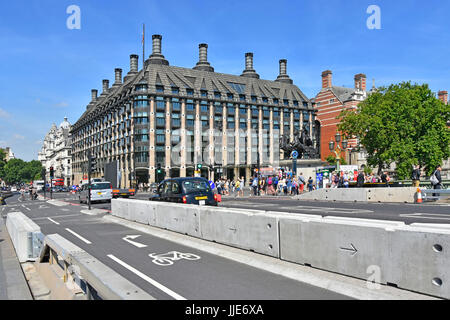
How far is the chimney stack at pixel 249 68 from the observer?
9888 cm

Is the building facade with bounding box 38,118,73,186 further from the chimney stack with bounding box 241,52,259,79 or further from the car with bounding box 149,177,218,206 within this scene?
the car with bounding box 149,177,218,206

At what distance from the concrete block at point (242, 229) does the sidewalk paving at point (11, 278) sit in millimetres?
4446

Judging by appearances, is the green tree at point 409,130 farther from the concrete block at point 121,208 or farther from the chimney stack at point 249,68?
the chimney stack at point 249,68

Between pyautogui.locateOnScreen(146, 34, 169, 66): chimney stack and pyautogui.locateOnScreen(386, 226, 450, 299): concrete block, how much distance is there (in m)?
84.0

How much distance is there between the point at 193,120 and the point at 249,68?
27.8 m

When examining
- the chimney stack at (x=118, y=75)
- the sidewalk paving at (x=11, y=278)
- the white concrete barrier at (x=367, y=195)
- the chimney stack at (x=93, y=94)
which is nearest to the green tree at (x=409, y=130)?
the white concrete barrier at (x=367, y=195)

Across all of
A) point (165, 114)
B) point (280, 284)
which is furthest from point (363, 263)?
point (165, 114)

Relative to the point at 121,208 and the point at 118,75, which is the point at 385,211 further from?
the point at 118,75

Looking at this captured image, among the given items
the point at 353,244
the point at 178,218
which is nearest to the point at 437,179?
the point at 178,218

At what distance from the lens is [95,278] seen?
16.4ft

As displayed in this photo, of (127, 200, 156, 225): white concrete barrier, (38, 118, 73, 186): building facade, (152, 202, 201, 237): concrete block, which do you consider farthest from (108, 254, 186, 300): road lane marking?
(38, 118, 73, 186): building facade
